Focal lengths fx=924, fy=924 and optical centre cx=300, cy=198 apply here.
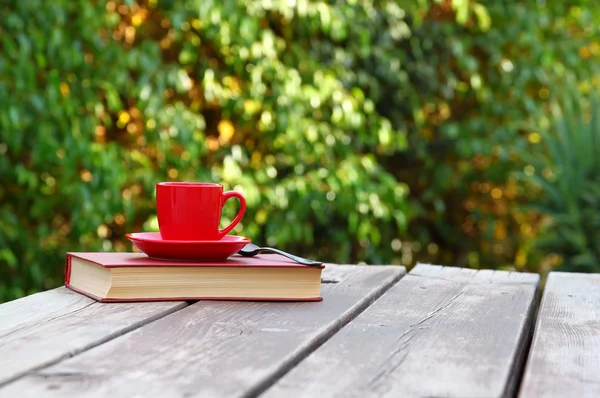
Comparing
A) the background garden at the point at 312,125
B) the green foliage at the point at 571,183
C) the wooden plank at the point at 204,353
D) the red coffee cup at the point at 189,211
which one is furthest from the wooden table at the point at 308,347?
the green foliage at the point at 571,183

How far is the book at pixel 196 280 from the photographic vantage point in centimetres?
110

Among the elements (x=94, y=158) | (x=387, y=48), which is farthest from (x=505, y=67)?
(x=94, y=158)

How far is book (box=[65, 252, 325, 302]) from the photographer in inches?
43.5

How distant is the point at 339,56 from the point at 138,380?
117 inches

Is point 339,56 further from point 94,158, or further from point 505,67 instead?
point 94,158

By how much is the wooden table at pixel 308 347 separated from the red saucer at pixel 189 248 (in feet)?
0.23

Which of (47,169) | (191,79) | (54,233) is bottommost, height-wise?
(54,233)

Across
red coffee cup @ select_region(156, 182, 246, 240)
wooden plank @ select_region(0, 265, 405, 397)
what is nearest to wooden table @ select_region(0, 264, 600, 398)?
wooden plank @ select_region(0, 265, 405, 397)

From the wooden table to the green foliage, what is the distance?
2.57m

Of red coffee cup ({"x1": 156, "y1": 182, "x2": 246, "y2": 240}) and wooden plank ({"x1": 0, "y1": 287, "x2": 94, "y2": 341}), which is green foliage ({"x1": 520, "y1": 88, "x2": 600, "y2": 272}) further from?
wooden plank ({"x1": 0, "y1": 287, "x2": 94, "y2": 341})

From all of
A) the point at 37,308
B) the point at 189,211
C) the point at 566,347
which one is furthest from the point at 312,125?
the point at 566,347

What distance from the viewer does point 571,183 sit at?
12.6 feet

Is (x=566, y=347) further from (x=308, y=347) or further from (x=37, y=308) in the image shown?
(x=37, y=308)

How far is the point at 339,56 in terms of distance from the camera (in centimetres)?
361
